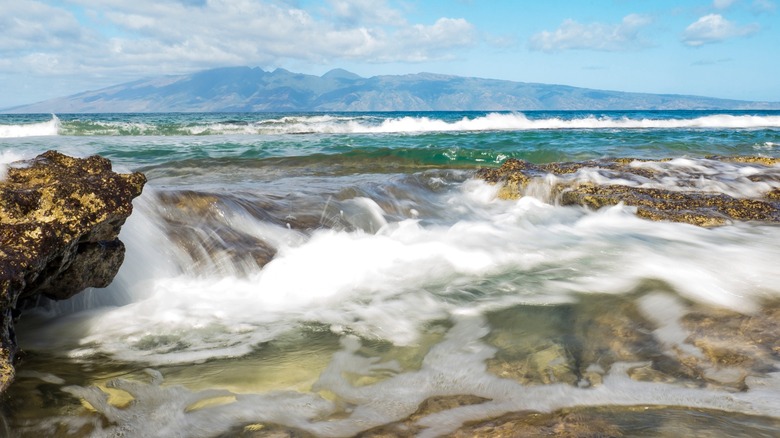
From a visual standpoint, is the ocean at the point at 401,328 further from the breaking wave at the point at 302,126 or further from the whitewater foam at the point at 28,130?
the whitewater foam at the point at 28,130

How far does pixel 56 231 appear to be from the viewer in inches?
107

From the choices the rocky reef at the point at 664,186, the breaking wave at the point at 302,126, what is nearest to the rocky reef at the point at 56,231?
the rocky reef at the point at 664,186

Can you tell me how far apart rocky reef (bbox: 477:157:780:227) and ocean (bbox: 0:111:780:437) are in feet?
1.20

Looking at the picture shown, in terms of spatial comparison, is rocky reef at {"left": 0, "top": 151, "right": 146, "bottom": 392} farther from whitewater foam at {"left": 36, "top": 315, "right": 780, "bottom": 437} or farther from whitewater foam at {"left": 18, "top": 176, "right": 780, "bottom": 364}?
whitewater foam at {"left": 36, "top": 315, "right": 780, "bottom": 437}

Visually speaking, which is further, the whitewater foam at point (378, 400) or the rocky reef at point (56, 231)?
the rocky reef at point (56, 231)

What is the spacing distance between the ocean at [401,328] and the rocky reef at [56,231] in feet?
0.86

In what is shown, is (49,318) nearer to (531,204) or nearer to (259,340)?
(259,340)

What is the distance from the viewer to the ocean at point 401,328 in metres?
2.27

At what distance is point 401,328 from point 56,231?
194 centimetres

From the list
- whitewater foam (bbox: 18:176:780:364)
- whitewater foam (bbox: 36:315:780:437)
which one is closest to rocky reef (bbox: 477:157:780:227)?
whitewater foam (bbox: 18:176:780:364)

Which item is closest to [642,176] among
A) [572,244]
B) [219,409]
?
[572,244]

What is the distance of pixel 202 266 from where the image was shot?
446cm

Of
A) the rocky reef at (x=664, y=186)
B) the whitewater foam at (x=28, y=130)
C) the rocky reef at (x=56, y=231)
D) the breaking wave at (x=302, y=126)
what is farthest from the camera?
the breaking wave at (x=302, y=126)

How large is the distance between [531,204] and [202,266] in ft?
15.4
